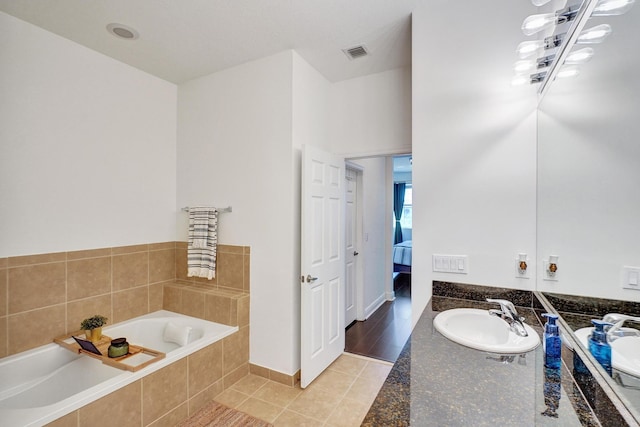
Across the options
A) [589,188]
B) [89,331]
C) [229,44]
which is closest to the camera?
Result: [589,188]

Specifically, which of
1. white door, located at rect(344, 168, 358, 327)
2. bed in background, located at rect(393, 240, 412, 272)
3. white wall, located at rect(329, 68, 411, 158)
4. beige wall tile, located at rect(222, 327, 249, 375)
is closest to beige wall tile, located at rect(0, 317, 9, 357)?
beige wall tile, located at rect(222, 327, 249, 375)

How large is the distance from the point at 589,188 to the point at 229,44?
2.55 m

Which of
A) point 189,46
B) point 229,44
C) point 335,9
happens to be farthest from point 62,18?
point 335,9

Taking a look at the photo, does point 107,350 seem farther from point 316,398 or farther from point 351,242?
point 351,242

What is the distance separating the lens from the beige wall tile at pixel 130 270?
2582 mm

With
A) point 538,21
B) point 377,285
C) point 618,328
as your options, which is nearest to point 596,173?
point 618,328

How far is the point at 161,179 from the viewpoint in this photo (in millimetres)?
2998

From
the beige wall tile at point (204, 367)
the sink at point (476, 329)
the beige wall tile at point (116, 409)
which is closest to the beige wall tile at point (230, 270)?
the beige wall tile at point (204, 367)

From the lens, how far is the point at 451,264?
1.81m

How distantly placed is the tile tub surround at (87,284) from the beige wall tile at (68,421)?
96cm

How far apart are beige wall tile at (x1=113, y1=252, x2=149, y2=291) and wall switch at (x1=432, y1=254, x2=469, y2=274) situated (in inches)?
105

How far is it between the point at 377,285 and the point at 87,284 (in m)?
3.53

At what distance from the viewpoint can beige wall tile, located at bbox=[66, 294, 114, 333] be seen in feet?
7.45

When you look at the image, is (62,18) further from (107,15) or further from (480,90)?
(480,90)
